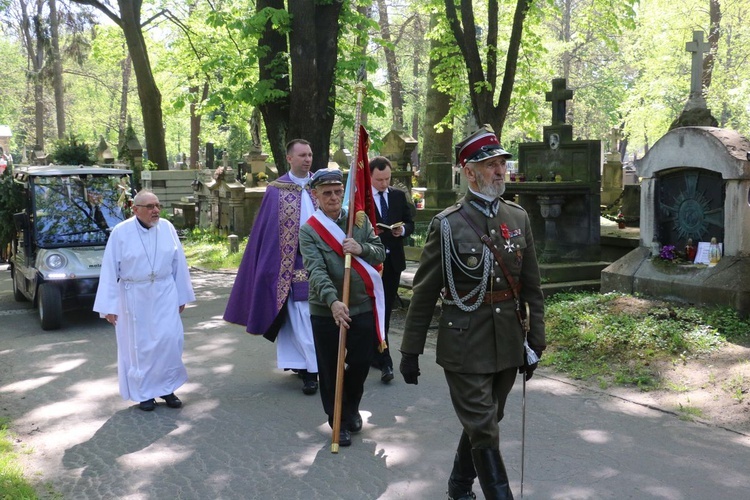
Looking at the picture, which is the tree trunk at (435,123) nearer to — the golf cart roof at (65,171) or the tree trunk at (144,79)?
the tree trunk at (144,79)

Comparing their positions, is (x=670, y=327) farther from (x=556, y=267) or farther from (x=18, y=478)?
(x=18, y=478)

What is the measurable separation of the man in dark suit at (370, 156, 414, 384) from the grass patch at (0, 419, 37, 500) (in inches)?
125

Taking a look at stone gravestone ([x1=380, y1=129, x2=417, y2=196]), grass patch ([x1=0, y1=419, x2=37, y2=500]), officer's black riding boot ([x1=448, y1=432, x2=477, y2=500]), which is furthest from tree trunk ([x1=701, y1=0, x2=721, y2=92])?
grass patch ([x1=0, y1=419, x2=37, y2=500])

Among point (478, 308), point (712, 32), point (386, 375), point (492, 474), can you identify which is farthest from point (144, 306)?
point (712, 32)

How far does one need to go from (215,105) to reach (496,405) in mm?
10316

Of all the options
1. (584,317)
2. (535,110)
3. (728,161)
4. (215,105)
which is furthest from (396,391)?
(535,110)

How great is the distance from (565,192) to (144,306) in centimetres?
711

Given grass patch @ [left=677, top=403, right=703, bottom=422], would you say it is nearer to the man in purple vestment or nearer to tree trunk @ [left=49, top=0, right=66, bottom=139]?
the man in purple vestment

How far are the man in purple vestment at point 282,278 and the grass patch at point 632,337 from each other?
253 centimetres

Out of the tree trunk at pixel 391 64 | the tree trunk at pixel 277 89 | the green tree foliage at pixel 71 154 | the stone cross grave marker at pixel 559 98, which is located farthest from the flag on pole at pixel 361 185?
the tree trunk at pixel 391 64

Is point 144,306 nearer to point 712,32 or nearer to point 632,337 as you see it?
point 632,337

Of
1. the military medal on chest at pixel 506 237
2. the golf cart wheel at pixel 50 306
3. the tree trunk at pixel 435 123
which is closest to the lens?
the military medal on chest at pixel 506 237

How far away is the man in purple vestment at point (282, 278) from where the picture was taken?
732cm

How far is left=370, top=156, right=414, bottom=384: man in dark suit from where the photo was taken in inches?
297
